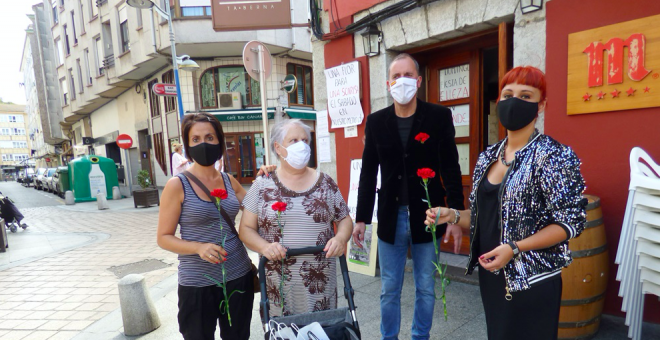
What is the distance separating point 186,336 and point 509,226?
1883 millimetres

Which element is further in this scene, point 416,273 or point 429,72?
point 429,72

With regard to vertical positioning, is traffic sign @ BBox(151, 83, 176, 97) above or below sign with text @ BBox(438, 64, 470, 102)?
above

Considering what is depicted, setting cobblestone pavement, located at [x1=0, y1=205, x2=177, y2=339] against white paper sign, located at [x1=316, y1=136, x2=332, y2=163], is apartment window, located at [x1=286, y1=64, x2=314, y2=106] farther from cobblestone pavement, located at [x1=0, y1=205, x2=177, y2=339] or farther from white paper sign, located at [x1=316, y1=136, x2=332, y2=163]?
white paper sign, located at [x1=316, y1=136, x2=332, y2=163]

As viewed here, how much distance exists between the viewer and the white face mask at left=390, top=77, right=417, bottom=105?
212 centimetres

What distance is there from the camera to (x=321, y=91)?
4.84 metres

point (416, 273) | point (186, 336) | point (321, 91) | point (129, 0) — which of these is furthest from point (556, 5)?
point (129, 0)

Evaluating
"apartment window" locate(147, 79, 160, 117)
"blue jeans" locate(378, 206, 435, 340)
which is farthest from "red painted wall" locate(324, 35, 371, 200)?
"apartment window" locate(147, 79, 160, 117)

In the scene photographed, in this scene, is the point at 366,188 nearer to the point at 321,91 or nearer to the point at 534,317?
the point at 534,317

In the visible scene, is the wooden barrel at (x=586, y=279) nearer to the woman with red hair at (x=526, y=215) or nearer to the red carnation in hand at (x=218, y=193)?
the woman with red hair at (x=526, y=215)

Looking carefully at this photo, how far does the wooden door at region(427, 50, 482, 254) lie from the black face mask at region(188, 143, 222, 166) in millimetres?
3087

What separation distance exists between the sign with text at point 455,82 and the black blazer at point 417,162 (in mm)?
2004

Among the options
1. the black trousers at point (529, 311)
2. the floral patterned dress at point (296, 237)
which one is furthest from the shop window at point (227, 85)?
the black trousers at point (529, 311)

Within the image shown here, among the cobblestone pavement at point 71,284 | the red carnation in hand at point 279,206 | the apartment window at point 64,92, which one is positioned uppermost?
the apartment window at point 64,92

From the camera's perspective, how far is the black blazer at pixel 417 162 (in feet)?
7.07
